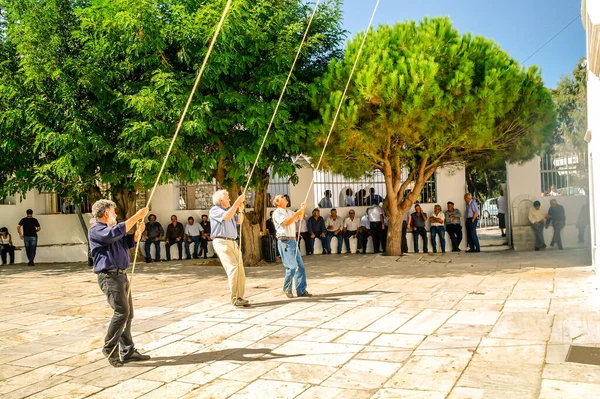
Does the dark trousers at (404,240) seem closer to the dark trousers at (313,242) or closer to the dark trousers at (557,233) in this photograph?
the dark trousers at (313,242)

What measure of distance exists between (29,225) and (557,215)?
594 inches

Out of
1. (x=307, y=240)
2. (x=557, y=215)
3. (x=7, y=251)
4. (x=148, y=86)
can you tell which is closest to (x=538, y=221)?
(x=557, y=215)

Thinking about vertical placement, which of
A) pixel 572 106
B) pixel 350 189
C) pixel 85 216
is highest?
pixel 572 106

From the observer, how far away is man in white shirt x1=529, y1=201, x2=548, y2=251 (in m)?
15.5

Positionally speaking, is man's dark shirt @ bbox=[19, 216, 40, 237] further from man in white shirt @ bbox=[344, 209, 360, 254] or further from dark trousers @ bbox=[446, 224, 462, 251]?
dark trousers @ bbox=[446, 224, 462, 251]

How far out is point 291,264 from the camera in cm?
834

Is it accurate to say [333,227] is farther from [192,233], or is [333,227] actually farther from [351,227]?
[192,233]

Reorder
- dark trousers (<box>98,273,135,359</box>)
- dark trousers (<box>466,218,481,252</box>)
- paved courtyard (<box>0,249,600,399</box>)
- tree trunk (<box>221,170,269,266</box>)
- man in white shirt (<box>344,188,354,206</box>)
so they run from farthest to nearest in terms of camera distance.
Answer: man in white shirt (<box>344,188,354,206</box>)
dark trousers (<box>466,218,481,252</box>)
tree trunk (<box>221,170,269,266</box>)
dark trousers (<box>98,273,135,359</box>)
paved courtyard (<box>0,249,600,399</box>)

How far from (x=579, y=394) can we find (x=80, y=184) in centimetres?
1178

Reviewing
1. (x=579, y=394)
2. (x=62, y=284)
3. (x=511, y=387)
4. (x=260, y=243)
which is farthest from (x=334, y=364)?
(x=260, y=243)

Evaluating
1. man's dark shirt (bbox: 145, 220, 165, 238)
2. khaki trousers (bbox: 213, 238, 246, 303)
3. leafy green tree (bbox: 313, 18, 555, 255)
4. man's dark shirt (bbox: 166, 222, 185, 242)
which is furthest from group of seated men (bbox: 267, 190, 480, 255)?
khaki trousers (bbox: 213, 238, 246, 303)

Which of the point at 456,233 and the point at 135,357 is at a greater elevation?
the point at 456,233

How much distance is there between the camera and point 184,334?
644 centimetres

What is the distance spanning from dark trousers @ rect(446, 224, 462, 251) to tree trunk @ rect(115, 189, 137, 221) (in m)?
9.18
